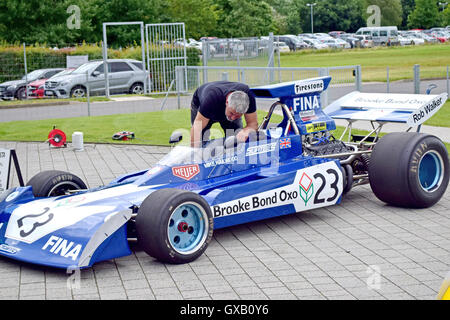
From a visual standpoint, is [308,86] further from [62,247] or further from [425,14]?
[425,14]

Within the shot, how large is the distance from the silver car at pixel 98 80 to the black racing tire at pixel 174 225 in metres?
19.5

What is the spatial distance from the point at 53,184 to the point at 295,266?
2.85m

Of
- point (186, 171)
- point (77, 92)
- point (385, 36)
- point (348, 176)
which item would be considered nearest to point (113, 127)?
point (348, 176)

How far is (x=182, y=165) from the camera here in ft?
24.4

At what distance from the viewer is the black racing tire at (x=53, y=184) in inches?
297

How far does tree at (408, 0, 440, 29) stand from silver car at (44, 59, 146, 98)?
50.9 metres

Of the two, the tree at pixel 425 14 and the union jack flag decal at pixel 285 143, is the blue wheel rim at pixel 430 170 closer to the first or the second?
the union jack flag decal at pixel 285 143

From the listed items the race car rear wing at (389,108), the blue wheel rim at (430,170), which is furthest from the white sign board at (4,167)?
the blue wheel rim at (430,170)

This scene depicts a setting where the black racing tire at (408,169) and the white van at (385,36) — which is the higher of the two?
the white van at (385,36)

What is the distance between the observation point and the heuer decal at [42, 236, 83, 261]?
6.06m

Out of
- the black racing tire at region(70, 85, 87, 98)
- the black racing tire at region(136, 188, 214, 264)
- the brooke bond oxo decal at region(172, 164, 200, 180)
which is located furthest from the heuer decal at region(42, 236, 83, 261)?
the black racing tire at region(70, 85, 87, 98)

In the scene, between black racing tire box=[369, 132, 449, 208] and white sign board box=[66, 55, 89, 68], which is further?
white sign board box=[66, 55, 89, 68]

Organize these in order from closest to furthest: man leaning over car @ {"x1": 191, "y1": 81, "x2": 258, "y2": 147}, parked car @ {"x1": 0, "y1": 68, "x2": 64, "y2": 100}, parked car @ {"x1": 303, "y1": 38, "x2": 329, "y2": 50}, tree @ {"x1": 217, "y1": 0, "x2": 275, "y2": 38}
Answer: man leaning over car @ {"x1": 191, "y1": 81, "x2": 258, "y2": 147}, parked car @ {"x1": 0, "y1": 68, "x2": 64, "y2": 100}, parked car @ {"x1": 303, "y1": 38, "x2": 329, "y2": 50}, tree @ {"x1": 217, "y1": 0, "x2": 275, "y2": 38}

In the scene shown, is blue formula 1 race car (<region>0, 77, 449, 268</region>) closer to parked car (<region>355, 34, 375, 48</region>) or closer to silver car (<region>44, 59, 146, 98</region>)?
silver car (<region>44, 59, 146, 98</region>)
